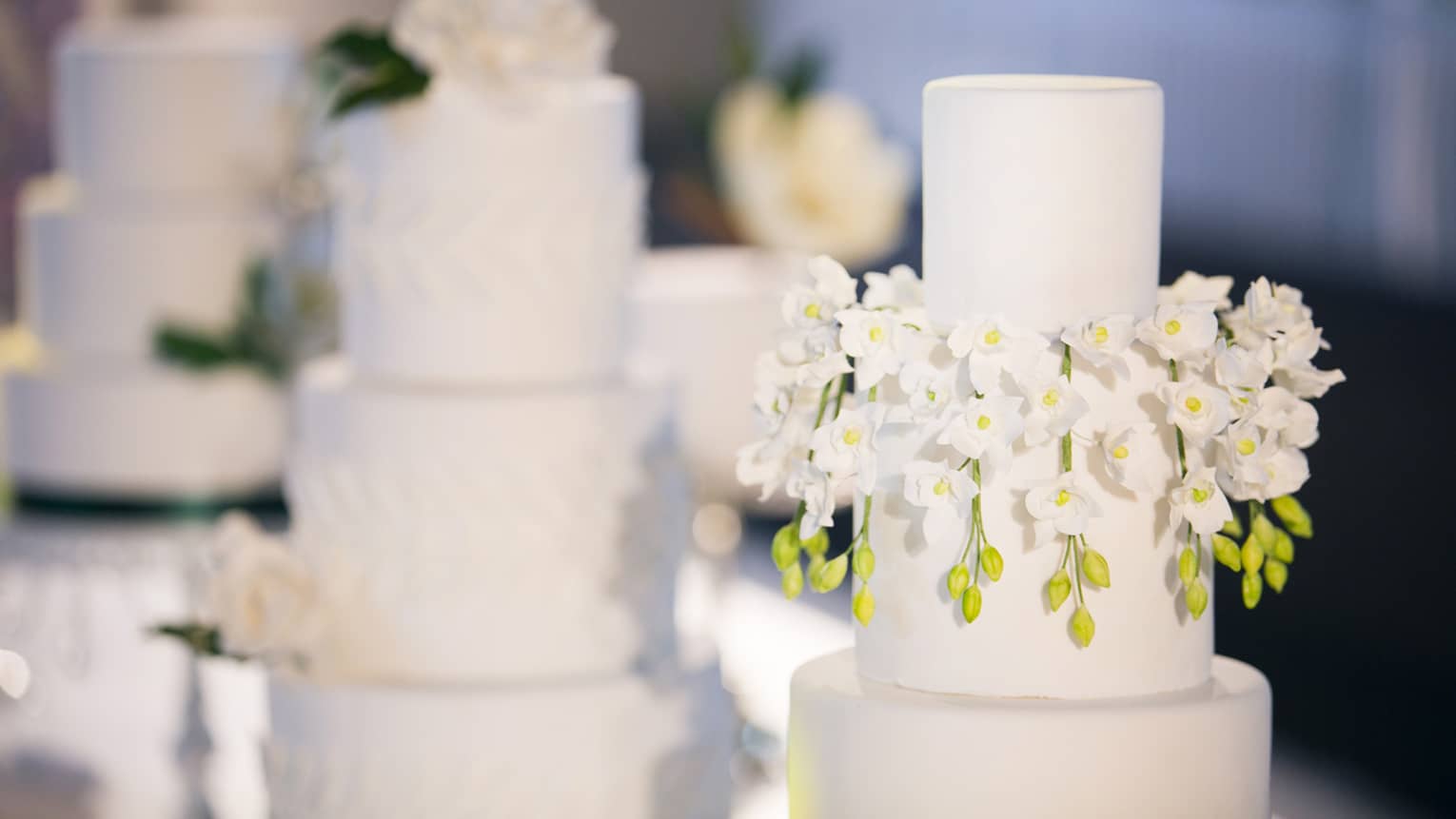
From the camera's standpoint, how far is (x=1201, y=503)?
135 cm

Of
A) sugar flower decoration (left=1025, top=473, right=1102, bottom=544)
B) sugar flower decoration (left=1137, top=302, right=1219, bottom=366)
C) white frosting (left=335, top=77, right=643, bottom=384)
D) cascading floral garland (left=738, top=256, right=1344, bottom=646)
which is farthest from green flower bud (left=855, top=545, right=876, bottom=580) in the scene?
white frosting (left=335, top=77, right=643, bottom=384)

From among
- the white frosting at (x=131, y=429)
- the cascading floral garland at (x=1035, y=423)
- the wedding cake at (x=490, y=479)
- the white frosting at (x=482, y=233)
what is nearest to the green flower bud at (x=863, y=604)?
the cascading floral garland at (x=1035, y=423)

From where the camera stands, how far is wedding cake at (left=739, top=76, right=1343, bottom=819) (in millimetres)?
1333

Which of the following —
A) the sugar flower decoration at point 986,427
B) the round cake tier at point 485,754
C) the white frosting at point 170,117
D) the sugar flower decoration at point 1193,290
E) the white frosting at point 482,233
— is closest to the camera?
the sugar flower decoration at point 986,427

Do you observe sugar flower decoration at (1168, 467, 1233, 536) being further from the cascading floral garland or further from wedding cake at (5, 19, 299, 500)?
wedding cake at (5, 19, 299, 500)

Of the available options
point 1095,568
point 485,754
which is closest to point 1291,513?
point 1095,568

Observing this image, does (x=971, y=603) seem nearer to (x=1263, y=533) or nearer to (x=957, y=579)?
(x=957, y=579)

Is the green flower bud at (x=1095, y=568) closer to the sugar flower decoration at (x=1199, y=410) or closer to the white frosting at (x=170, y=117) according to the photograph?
the sugar flower decoration at (x=1199, y=410)

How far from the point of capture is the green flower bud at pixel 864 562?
135cm

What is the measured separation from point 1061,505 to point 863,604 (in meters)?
0.15

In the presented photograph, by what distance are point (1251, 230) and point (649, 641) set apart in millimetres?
2052

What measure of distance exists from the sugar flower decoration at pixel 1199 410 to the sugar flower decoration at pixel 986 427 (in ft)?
0.33

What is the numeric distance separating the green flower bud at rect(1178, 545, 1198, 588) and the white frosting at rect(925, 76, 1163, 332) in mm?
162

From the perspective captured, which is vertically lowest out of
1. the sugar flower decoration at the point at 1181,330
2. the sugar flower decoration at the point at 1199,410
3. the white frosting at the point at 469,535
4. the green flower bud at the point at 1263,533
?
the white frosting at the point at 469,535
